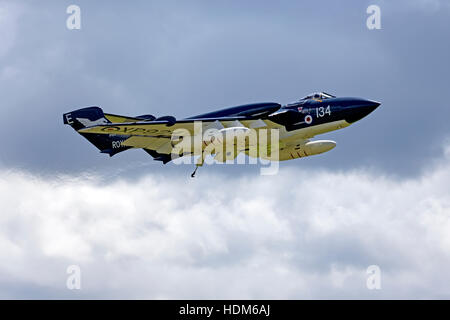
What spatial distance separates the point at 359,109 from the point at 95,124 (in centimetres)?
1823

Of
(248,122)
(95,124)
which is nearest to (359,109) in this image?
(248,122)

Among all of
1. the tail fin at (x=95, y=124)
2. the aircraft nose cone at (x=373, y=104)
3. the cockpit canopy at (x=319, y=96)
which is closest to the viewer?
the aircraft nose cone at (x=373, y=104)

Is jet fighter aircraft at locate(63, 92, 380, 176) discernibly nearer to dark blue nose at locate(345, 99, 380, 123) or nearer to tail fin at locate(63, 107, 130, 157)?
dark blue nose at locate(345, 99, 380, 123)

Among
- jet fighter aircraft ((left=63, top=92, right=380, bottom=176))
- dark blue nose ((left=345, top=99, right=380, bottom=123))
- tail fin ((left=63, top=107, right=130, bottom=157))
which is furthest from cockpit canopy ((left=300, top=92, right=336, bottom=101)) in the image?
tail fin ((left=63, top=107, right=130, bottom=157))

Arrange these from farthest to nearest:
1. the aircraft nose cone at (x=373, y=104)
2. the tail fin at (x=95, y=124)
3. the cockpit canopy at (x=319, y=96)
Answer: the tail fin at (x=95, y=124) < the cockpit canopy at (x=319, y=96) < the aircraft nose cone at (x=373, y=104)

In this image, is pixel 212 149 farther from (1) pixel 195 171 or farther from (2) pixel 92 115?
(2) pixel 92 115

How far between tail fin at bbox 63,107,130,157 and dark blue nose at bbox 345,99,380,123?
1541 centimetres

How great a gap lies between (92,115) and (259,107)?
1244 centimetres

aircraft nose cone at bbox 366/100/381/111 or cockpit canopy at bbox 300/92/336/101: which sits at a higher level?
cockpit canopy at bbox 300/92/336/101

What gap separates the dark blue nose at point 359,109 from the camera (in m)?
44.1

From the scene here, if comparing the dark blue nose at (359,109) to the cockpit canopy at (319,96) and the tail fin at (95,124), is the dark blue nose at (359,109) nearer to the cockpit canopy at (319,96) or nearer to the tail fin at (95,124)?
the cockpit canopy at (319,96)

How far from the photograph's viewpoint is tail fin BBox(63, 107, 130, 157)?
159 feet

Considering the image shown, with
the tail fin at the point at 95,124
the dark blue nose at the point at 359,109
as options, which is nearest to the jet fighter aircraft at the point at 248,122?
the dark blue nose at the point at 359,109

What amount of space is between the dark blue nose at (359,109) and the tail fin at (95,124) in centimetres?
1541
